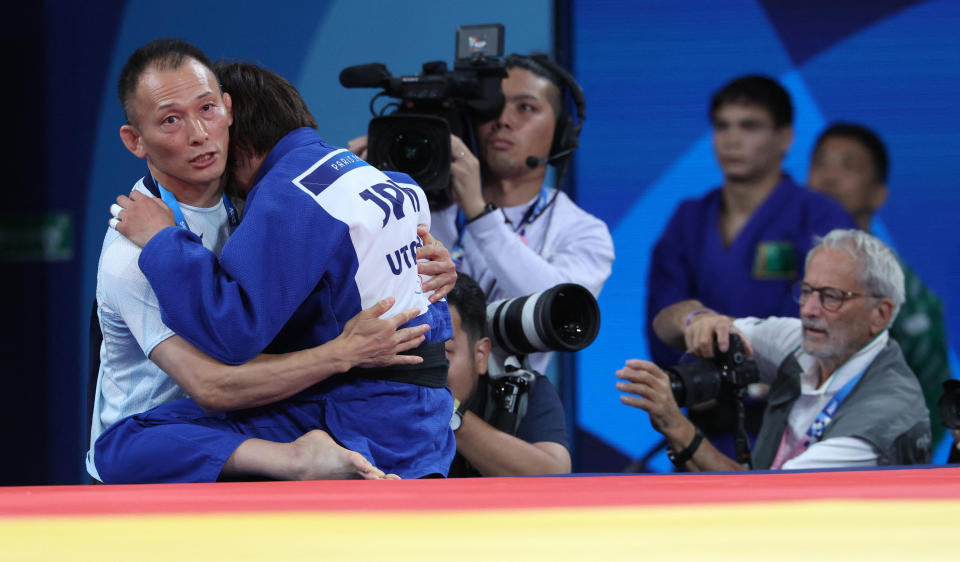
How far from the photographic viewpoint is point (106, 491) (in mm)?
1033

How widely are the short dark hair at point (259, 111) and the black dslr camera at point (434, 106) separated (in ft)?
2.04

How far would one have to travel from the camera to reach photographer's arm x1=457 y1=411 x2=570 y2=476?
83.7 inches

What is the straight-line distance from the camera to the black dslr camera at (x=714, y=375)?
93.9 inches

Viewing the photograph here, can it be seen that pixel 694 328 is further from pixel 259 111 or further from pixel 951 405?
pixel 259 111

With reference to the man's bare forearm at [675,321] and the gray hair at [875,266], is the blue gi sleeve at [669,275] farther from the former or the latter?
the gray hair at [875,266]

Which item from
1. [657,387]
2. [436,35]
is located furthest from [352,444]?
[436,35]

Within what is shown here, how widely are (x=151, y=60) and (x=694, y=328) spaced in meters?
1.54

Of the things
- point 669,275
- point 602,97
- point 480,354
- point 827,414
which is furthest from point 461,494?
point 602,97

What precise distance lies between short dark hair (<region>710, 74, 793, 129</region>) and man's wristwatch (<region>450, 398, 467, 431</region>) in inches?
66.7

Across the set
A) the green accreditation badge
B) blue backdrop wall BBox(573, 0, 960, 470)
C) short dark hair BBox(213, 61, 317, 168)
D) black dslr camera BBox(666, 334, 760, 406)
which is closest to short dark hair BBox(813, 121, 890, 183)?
blue backdrop wall BBox(573, 0, 960, 470)

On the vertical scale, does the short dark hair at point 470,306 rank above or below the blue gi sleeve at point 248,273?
below

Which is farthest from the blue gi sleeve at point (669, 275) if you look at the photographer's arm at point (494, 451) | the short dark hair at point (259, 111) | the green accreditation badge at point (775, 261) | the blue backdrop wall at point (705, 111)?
the short dark hair at point (259, 111)

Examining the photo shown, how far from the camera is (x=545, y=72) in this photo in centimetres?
275

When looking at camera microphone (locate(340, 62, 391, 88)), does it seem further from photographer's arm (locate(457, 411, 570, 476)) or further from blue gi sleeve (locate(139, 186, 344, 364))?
blue gi sleeve (locate(139, 186, 344, 364))
